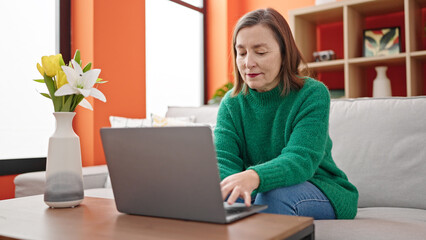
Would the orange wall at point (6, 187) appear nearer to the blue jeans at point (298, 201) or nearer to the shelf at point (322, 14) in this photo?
the blue jeans at point (298, 201)

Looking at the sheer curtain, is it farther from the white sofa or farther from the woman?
the woman

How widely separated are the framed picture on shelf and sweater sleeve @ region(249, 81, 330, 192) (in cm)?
195

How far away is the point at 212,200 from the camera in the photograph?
0.72 meters

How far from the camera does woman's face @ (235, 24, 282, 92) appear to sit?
1.18 m

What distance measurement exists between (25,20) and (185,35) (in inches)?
62.8

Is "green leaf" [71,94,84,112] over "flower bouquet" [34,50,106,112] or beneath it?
beneath

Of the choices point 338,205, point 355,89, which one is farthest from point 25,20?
point 355,89

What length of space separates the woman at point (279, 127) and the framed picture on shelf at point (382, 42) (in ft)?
6.15

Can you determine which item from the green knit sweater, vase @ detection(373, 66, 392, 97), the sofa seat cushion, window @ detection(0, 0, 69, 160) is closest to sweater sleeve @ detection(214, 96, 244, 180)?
the green knit sweater

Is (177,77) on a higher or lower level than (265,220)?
higher

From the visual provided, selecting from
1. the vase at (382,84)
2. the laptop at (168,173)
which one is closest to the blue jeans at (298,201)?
the laptop at (168,173)

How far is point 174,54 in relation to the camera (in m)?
3.51

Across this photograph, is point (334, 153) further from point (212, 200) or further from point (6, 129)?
point (6, 129)

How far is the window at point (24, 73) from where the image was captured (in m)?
2.19
